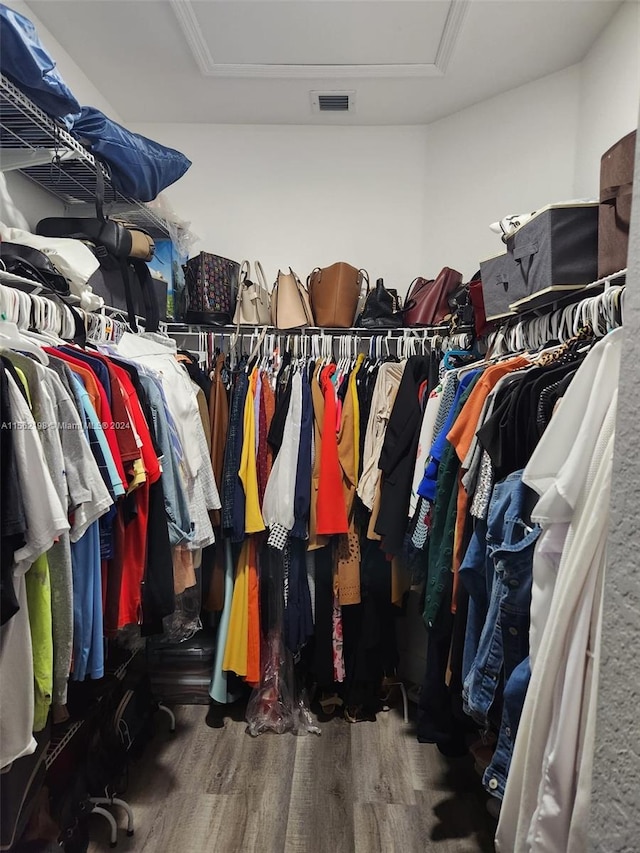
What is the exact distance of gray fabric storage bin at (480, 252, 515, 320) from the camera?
4.61ft

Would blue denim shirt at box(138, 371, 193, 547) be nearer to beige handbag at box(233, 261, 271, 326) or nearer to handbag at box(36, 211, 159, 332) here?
handbag at box(36, 211, 159, 332)

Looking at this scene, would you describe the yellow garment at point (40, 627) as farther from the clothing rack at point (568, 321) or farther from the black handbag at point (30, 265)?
the clothing rack at point (568, 321)

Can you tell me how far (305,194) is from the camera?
7.77 ft

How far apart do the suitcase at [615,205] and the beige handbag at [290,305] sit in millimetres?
1211

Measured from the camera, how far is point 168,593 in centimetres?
130

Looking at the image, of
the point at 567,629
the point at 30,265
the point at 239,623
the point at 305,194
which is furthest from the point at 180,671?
the point at 305,194

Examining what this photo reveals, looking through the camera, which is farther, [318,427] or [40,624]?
[318,427]

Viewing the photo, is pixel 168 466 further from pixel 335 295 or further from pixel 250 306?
pixel 335 295

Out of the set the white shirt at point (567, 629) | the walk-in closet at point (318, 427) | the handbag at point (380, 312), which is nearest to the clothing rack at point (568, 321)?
the walk-in closet at point (318, 427)

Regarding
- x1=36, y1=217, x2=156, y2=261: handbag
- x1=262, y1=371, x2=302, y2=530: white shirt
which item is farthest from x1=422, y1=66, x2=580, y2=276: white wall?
x1=36, y1=217, x2=156, y2=261: handbag

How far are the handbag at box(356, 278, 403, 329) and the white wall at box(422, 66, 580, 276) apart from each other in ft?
1.50

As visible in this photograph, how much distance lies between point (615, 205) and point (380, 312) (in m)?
1.11

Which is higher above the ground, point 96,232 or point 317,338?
point 96,232

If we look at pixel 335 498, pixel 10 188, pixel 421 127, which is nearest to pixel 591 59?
pixel 421 127
